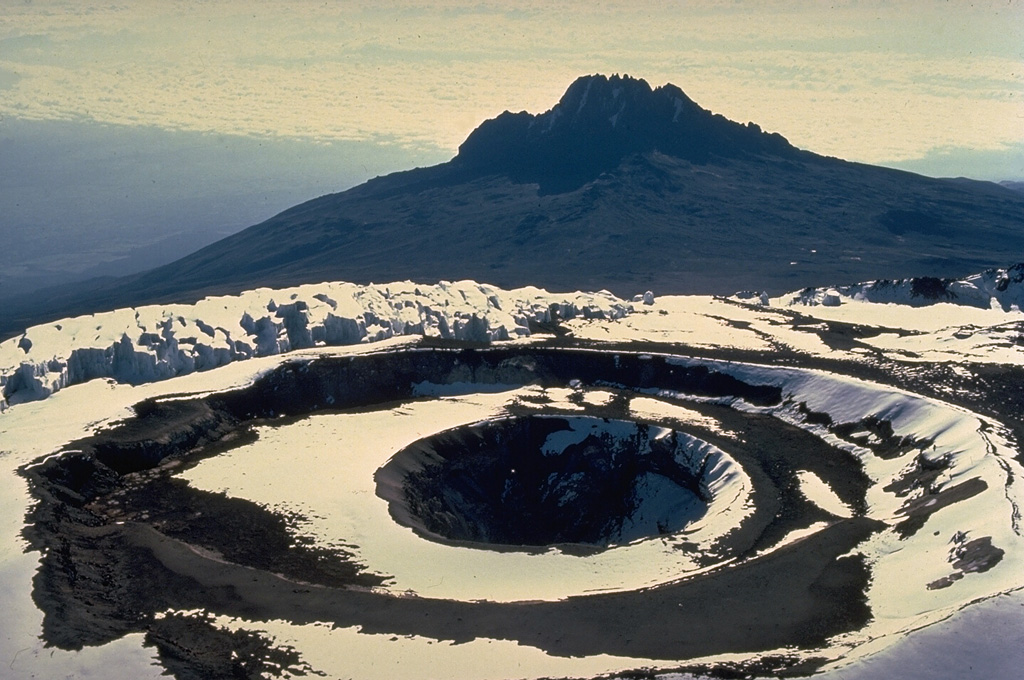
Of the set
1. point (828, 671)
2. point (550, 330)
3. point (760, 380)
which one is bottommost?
point (828, 671)

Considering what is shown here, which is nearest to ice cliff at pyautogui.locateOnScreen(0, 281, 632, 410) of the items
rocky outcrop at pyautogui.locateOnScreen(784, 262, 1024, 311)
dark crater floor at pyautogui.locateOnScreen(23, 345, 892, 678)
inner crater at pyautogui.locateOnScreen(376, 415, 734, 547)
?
dark crater floor at pyautogui.locateOnScreen(23, 345, 892, 678)

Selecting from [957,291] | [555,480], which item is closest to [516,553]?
[555,480]

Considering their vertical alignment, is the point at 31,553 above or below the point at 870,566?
above

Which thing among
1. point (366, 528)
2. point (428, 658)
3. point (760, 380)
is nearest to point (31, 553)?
point (366, 528)

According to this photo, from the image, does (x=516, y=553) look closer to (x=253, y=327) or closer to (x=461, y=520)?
(x=461, y=520)

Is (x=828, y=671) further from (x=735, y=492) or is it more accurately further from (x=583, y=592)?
(x=735, y=492)
